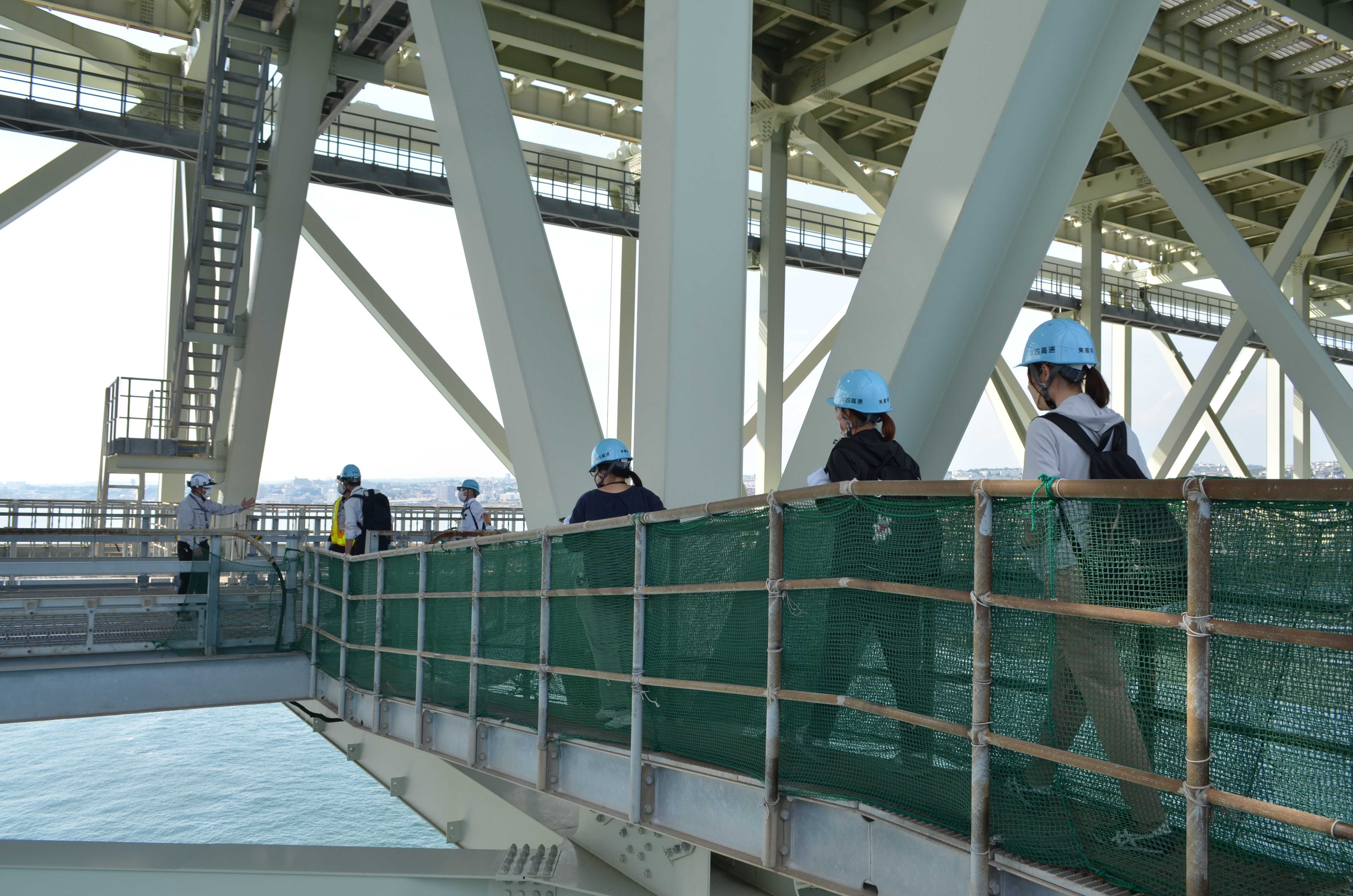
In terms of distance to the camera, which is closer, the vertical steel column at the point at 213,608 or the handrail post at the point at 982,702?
the handrail post at the point at 982,702

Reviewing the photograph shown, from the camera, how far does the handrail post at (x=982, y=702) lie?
333cm

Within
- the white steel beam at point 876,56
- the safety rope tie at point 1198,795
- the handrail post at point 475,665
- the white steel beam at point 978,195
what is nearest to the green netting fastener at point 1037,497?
the safety rope tie at point 1198,795

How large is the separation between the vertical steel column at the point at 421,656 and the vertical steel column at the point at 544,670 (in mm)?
2098

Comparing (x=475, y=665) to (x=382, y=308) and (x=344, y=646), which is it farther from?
(x=382, y=308)

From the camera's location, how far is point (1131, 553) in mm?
2928

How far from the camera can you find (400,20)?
1492 cm

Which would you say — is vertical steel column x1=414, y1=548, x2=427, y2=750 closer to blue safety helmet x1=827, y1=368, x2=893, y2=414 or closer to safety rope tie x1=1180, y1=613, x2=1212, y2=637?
blue safety helmet x1=827, y1=368, x2=893, y2=414

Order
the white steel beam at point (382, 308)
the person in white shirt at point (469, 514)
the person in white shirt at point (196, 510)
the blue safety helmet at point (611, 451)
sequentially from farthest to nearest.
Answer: the white steel beam at point (382, 308)
the person in white shirt at point (196, 510)
the person in white shirt at point (469, 514)
the blue safety helmet at point (611, 451)

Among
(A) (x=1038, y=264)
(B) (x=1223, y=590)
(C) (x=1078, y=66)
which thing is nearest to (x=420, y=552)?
(A) (x=1038, y=264)

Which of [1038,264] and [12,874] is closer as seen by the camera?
[1038,264]

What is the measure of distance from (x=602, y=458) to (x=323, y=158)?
17020 millimetres

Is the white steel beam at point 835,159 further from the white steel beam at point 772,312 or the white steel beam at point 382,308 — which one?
the white steel beam at point 382,308

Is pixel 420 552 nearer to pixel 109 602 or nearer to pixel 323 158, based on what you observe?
pixel 109 602

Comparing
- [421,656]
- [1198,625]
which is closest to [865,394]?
[1198,625]
